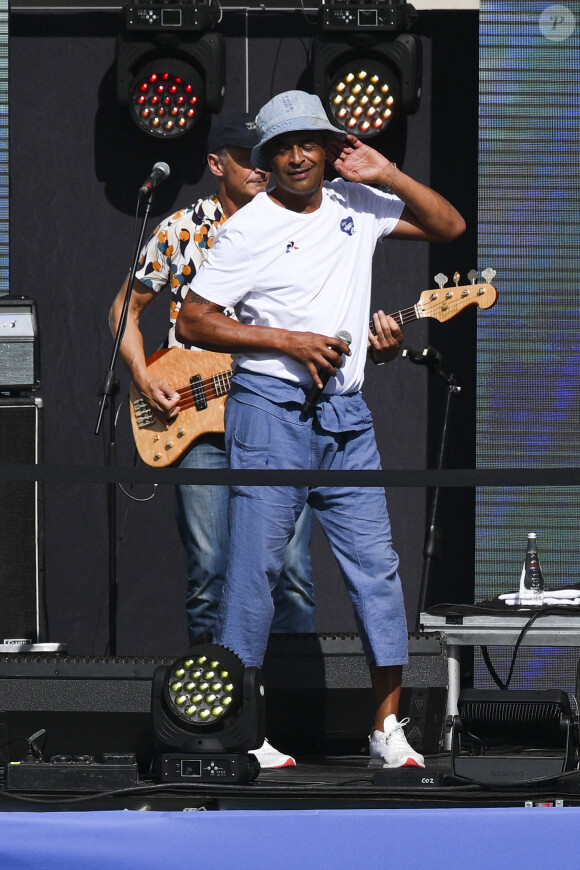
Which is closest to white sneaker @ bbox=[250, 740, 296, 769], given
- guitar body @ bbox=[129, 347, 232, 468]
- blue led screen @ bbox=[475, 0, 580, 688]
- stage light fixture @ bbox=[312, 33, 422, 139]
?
guitar body @ bbox=[129, 347, 232, 468]

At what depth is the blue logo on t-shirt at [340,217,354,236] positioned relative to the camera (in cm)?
369

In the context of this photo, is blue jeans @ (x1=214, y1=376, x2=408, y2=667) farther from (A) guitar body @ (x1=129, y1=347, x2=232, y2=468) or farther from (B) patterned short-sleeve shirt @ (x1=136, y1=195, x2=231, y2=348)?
(B) patterned short-sleeve shirt @ (x1=136, y1=195, x2=231, y2=348)

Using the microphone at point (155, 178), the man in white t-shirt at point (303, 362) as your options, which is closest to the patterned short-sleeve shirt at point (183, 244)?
the microphone at point (155, 178)

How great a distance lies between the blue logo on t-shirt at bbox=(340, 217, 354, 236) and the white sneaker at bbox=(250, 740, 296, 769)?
4.23 feet

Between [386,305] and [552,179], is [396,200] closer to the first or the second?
[552,179]

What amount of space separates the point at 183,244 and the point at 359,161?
1253 mm

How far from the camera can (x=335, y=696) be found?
12.5 feet

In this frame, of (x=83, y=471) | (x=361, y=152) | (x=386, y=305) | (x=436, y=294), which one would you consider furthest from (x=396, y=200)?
(x=386, y=305)

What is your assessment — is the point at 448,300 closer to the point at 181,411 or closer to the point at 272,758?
the point at 181,411

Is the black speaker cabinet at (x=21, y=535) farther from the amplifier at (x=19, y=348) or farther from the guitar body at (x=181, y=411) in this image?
the guitar body at (x=181, y=411)

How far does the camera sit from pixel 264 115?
3.69 m

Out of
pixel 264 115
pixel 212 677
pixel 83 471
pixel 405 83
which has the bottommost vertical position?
pixel 212 677

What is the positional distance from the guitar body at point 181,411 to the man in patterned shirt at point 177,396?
38 mm

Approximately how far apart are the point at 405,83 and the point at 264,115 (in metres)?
1.95
